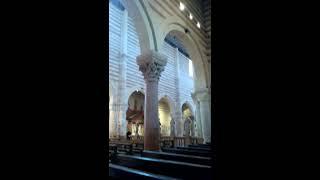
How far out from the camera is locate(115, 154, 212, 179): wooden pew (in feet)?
9.59

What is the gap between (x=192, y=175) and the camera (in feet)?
9.98

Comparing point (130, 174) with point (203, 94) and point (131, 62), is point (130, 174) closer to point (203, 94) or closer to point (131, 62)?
point (203, 94)

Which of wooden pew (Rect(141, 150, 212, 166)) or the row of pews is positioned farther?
wooden pew (Rect(141, 150, 212, 166))

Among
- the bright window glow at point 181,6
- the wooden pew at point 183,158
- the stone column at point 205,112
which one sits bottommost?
the wooden pew at point 183,158

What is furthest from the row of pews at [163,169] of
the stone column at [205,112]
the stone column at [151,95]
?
the stone column at [205,112]

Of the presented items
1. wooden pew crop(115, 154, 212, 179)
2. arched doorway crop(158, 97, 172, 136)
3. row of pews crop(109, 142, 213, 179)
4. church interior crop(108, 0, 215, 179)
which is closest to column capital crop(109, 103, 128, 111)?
church interior crop(108, 0, 215, 179)

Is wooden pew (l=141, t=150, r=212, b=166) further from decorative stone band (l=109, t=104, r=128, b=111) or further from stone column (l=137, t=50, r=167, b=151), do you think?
decorative stone band (l=109, t=104, r=128, b=111)

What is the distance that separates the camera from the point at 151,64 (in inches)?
292

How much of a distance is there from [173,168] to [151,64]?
468 centimetres

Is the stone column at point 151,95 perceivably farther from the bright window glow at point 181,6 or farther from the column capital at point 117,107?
the column capital at point 117,107

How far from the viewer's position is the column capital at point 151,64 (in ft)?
24.3

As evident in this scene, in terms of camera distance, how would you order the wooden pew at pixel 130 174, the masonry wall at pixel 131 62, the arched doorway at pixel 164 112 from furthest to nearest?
1. the arched doorway at pixel 164 112
2. the masonry wall at pixel 131 62
3. the wooden pew at pixel 130 174
